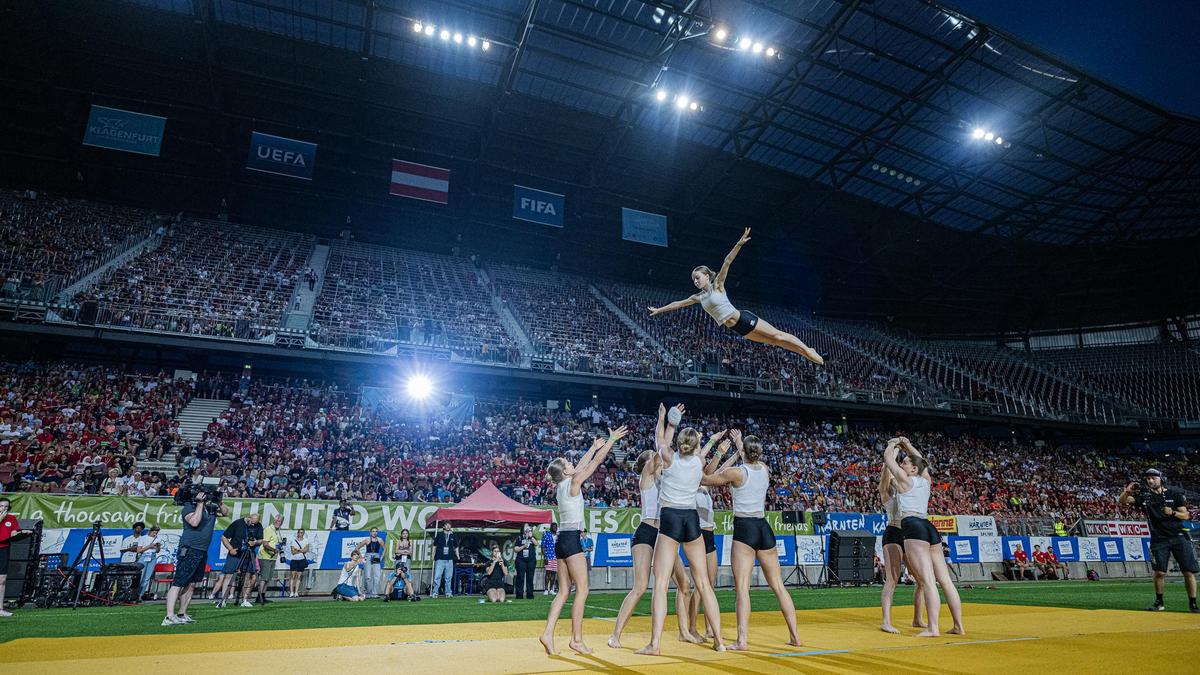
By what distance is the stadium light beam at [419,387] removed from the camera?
2691cm

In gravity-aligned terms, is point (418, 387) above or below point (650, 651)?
above

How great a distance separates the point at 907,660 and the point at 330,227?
36.7 m

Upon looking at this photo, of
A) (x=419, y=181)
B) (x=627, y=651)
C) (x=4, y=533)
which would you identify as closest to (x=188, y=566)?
(x=4, y=533)

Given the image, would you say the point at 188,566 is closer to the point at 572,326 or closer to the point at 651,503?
the point at 651,503

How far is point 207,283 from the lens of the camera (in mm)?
26875

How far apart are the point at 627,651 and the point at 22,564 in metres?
12.5

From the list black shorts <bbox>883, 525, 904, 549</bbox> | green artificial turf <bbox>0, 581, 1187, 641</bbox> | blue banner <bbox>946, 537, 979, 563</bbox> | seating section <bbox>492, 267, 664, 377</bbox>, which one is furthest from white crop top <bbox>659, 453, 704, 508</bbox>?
seating section <bbox>492, 267, 664, 377</bbox>

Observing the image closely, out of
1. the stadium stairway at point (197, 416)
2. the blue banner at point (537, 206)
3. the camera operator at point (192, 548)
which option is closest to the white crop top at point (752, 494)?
the camera operator at point (192, 548)

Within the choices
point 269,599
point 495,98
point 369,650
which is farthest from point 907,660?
point 495,98

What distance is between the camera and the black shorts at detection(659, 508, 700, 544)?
6473mm

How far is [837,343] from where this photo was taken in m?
41.2

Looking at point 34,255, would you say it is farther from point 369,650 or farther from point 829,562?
point 829,562

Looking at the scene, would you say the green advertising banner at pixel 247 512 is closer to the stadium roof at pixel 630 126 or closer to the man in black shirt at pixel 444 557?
the man in black shirt at pixel 444 557

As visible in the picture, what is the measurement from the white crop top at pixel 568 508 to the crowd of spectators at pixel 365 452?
13.9 m
